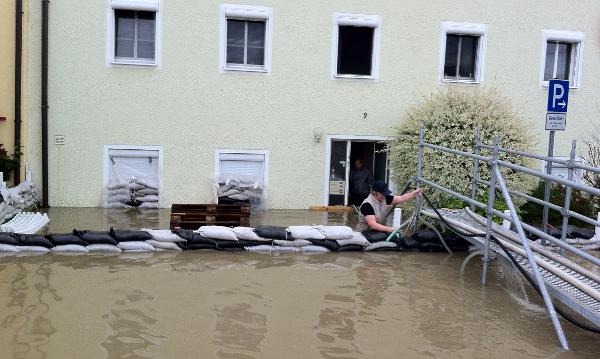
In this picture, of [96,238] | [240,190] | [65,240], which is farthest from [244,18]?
[65,240]

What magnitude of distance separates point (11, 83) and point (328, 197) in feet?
Result: 24.1

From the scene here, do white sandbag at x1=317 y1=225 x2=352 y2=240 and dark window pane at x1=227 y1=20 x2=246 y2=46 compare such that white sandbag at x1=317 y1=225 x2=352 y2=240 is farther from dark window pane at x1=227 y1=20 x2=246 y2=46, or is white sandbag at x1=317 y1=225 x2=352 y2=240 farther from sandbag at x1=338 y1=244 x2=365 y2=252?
dark window pane at x1=227 y1=20 x2=246 y2=46

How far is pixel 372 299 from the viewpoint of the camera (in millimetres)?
7621

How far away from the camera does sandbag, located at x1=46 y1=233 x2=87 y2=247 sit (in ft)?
30.3

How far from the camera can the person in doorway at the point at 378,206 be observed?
32.8ft

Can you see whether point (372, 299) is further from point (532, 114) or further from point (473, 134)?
point (532, 114)

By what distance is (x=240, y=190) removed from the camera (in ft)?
45.8

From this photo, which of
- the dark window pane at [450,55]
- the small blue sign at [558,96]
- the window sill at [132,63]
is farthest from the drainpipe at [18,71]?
the small blue sign at [558,96]

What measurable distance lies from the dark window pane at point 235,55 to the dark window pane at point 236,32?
110 mm

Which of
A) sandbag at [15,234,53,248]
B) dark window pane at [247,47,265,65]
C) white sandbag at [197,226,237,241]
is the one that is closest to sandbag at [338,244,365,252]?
white sandbag at [197,226,237,241]

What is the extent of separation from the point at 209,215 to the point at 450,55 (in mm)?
7124

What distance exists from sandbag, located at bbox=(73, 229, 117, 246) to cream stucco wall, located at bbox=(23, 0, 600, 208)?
4613 mm

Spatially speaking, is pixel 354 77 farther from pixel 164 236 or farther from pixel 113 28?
pixel 164 236

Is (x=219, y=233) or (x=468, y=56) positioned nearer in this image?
(x=219, y=233)
